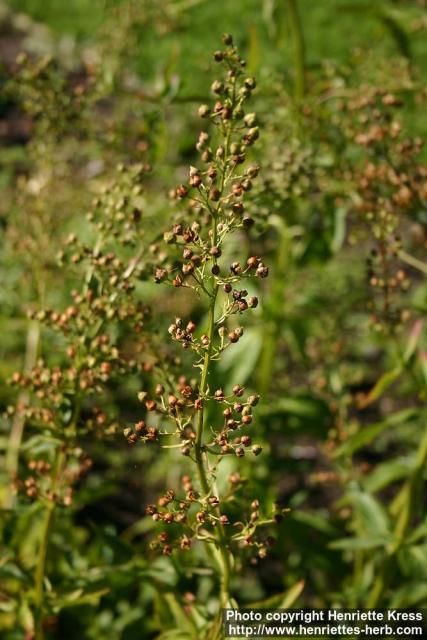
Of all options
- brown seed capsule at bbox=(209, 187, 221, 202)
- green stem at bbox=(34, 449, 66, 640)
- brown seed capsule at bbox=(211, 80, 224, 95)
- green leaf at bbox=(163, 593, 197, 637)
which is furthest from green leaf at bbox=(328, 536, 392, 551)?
brown seed capsule at bbox=(211, 80, 224, 95)

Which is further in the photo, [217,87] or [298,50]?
[298,50]

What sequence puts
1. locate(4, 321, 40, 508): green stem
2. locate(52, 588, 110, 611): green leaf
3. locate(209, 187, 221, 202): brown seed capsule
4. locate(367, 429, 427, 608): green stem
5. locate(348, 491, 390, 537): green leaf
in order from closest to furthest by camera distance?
locate(209, 187, 221, 202): brown seed capsule < locate(52, 588, 110, 611): green leaf < locate(367, 429, 427, 608): green stem < locate(348, 491, 390, 537): green leaf < locate(4, 321, 40, 508): green stem

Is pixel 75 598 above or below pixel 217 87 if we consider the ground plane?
below

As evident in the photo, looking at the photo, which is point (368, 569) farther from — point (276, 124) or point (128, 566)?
point (276, 124)

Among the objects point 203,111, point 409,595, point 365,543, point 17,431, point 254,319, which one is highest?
point 203,111

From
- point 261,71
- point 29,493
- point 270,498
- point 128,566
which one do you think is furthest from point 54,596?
point 261,71

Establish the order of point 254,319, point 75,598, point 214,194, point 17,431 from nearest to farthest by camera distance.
A: point 214,194
point 75,598
point 254,319
point 17,431

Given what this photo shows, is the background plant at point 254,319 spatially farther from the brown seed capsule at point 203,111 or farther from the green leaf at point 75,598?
the brown seed capsule at point 203,111

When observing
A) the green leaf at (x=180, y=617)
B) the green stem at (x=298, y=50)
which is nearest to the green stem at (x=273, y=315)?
the green stem at (x=298, y=50)

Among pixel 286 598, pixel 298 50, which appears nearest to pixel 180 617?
pixel 286 598

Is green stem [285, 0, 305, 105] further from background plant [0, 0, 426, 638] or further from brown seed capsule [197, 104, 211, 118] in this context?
brown seed capsule [197, 104, 211, 118]

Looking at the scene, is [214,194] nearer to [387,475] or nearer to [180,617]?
[180,617]
